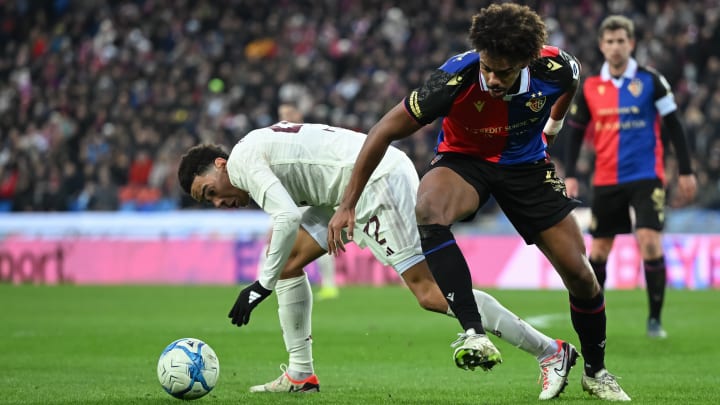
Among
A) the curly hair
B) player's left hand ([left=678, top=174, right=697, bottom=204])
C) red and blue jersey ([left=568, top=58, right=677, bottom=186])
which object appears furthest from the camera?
red and blue jersey ([left=568, top=58, right=677, bottom=186])

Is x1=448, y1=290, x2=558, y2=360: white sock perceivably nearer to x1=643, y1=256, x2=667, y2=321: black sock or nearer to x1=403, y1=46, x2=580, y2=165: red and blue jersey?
x1=403, y1=46, x2=580, y2=165: red and blue jersey

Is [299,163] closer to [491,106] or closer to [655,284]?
[491,106]

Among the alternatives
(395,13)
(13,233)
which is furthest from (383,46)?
(13,233)

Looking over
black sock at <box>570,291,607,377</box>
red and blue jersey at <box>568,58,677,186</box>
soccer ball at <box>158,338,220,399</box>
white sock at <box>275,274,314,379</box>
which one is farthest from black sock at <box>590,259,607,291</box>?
soccer ball at <box>158,338,220,399</box>

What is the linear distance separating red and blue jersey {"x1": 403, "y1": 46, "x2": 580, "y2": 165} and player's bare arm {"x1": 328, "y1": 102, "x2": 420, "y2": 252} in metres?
0.06

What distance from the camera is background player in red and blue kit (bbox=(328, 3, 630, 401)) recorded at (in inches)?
204

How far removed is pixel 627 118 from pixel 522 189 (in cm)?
470

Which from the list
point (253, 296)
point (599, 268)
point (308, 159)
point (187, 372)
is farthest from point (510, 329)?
point (599, 268)

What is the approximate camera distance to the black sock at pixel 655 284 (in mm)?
9969

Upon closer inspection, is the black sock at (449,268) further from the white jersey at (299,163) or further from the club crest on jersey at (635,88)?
the club crest on jersey at (635,88)

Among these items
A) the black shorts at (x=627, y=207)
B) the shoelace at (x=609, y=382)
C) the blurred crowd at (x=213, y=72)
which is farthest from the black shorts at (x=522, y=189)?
the blurred crowd at (x=213, y=72)

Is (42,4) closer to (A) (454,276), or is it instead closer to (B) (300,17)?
(B) (300,17)

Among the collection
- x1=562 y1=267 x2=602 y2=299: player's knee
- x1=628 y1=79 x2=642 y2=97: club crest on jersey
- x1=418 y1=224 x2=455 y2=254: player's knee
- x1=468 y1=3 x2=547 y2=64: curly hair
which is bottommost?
x1=562 y1=267 x2=602 y2=299: player's knee

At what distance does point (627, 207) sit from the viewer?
1011 centimetres
